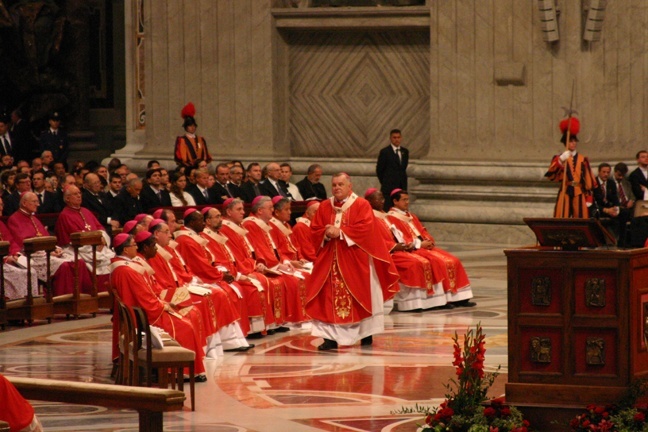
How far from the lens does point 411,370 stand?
1111cm

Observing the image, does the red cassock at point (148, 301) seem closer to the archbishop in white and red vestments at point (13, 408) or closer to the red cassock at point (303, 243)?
the red cassock at point (303, 243)

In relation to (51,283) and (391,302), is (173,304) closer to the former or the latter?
(51,283)

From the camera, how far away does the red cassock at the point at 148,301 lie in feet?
34.0

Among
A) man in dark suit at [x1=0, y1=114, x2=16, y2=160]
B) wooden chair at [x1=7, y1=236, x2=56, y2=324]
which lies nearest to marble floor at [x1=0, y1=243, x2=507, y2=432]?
wooden chair at [x1=7, y1=236, x2=56, y2=324]

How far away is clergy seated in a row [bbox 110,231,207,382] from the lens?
1038 cm

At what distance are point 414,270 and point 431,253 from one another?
1.66ft

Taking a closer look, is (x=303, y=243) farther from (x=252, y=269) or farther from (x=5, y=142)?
(x=5, y=142)

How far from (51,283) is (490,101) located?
26.5 feet

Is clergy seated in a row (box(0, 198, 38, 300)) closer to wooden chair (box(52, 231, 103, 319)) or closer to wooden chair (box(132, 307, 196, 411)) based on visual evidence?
wooden chair (box(52, 231, 103, 319))

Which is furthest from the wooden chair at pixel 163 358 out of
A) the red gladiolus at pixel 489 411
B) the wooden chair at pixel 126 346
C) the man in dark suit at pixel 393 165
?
the man in dark suit at pixel 393 165

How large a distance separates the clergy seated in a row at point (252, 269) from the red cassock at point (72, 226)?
1.81m

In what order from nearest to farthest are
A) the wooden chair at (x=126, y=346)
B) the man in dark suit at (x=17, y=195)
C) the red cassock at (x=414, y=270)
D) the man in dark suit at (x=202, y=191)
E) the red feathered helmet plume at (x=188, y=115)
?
1. the wooden chair at (x=126, y=346)
2. the red cassock at (x=414, y=270)
3. the man in dark suit at (x=17, y=195)
4. the man in dark suit at (x=202, y=191)
5. the red feathered helmet plume at (x=188, y=115)

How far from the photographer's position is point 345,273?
40.5ft

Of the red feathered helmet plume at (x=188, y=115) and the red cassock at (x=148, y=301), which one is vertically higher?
the red feathered helmet plume at (x=188, y=115)
